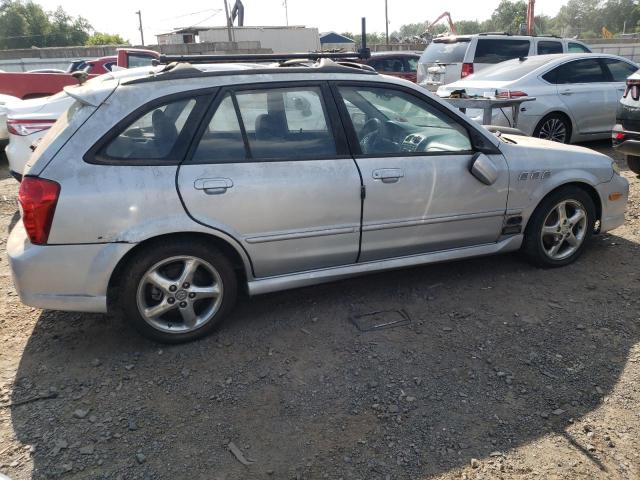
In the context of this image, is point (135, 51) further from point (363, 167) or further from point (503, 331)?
point (503, 331)

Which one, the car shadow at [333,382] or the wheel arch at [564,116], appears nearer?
the car shadow at [333,382]

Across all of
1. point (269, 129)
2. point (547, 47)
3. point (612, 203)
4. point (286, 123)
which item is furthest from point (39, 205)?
point (547, 47)

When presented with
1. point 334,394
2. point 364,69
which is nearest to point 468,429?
point 334,394

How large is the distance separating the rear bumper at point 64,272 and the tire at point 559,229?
9.98 ft

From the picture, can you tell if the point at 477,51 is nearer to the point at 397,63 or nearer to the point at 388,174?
the point at 397,63

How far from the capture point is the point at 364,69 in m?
3.88

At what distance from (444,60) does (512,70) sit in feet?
8.81

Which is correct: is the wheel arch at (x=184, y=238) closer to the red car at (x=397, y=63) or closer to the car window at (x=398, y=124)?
the car window at (x=398, y=124)

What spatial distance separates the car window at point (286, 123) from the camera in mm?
3447

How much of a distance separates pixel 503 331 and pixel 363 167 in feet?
4.65

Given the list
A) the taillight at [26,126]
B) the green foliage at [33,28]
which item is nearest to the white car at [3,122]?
the taillight at [26,126]

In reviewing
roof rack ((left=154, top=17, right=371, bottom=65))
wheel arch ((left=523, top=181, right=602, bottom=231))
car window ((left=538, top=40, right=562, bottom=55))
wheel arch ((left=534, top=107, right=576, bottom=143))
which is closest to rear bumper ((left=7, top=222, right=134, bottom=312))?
roof rack ((left=154, top=17, right=371, bottom=65))

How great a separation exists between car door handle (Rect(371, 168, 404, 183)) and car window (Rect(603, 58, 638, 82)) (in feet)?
22.6

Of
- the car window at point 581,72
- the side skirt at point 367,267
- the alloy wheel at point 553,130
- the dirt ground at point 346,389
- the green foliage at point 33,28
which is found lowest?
the dirt ground at point 346,389
